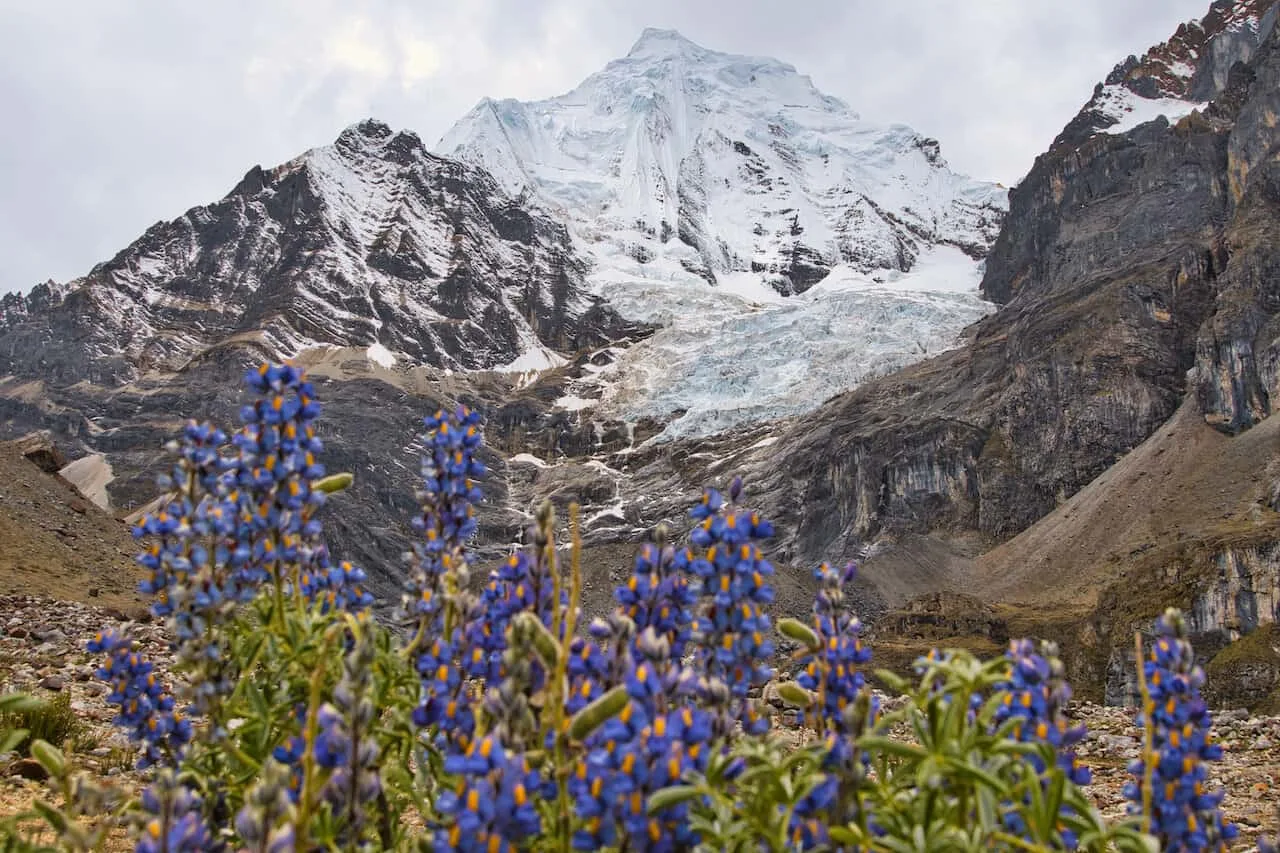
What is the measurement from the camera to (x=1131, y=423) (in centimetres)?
9662

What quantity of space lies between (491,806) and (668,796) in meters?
0.50

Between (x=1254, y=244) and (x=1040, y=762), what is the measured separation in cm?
11248

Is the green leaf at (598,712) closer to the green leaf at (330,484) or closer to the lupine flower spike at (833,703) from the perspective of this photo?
the lupine flower spike at (833,703)

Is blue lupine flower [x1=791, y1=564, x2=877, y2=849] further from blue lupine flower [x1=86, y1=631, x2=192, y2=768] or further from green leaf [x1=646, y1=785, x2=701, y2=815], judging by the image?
blue lupine flower [x1=86, y1=631, x2=192, y2=768]

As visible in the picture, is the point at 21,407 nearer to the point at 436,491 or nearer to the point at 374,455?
the point at 374,455

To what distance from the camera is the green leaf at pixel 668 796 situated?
246 centimetres

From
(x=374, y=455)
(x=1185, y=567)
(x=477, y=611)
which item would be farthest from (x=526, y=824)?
A: (x=374, y=455)

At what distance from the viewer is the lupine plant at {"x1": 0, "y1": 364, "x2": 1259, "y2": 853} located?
8.45 feet

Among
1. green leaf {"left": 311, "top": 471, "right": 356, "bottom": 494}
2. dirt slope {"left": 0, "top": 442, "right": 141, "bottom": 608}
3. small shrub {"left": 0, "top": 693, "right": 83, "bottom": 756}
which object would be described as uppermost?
dirt slope {"left": 0, "top": 442, "right": 141, "bottom": 608}

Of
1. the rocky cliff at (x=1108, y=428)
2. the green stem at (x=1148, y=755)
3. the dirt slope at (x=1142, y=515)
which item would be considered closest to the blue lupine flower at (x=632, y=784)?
the green stem at (x=1148, y=755)

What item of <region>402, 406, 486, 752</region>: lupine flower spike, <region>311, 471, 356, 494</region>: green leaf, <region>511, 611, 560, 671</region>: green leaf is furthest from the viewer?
<region>311, 471, 356, 494</region>: green leaf

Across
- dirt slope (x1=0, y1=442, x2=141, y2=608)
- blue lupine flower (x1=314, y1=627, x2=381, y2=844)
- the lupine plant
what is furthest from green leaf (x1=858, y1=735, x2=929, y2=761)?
dirt slope (x1=0, y1=442, x2=141, y2=608)

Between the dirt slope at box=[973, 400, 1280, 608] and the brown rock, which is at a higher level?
the dirt slope at box=[973, 400, 1280, 608]

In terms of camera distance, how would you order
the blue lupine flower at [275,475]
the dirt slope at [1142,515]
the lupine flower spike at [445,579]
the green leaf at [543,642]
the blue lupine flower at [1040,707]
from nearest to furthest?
the green leaf at [543,642]
the blue lupine flower at [1040,707]
the lupine flower spike at [445,579]
the blue lupine flower at [275,475]
the dirt slope at [1142,515]
